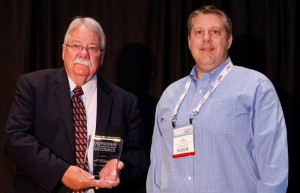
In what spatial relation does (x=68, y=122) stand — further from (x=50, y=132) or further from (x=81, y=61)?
(x=81, y=61)

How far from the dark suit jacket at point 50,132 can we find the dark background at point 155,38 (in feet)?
2.71

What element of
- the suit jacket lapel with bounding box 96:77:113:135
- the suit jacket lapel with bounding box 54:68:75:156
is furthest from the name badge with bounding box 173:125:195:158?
the suit jacket lapel with bounding box 54:68:75:156

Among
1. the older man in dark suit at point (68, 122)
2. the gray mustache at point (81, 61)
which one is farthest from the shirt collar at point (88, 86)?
the gray mustache at point (81, 61)

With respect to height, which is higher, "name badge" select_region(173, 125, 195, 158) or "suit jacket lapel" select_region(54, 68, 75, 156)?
"suit jacket lapel" select_region(54, 68, 75, 156)

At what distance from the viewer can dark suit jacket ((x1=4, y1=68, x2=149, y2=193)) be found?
8.62ft

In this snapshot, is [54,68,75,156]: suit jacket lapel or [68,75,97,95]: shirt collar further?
[68,75,97,95]: shirt collar

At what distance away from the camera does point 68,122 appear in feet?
8.98

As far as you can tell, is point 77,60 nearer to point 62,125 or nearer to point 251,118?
point 62,125

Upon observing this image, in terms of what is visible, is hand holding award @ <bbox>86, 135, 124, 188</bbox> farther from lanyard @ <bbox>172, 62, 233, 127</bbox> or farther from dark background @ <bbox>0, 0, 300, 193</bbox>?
dark background @ <bbox>0, 0, 300, 193</bbox>

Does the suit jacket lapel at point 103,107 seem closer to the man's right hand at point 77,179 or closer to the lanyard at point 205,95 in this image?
the man's right hand at point 77,179

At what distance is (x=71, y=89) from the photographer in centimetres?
291

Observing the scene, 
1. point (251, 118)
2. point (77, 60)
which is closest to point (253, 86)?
point (251, 118)

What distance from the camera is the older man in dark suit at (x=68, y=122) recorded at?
2.62m

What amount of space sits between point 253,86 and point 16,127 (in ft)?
4.62
